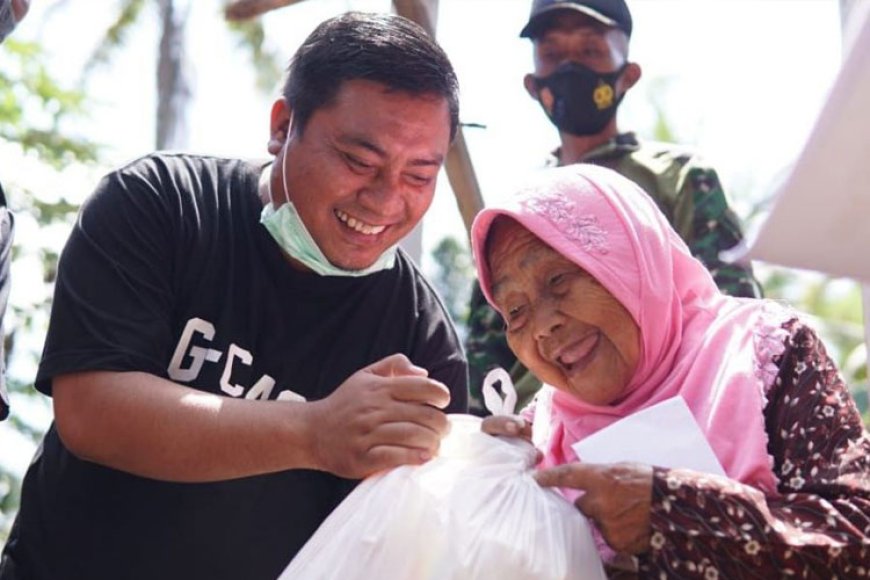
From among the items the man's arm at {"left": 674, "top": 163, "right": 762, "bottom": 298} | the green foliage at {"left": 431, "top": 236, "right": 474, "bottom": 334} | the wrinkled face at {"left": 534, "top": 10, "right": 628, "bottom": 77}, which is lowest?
the green foliage at {"left": 431, "top": 236, "right": 474, "bottom": 334}

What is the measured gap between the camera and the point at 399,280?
9.69ft

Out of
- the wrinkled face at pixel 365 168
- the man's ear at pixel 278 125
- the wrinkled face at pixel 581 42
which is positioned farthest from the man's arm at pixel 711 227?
the man's ear at pixel 278 125

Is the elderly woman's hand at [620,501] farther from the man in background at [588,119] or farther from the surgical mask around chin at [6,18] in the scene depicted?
the man in background at [588,119]

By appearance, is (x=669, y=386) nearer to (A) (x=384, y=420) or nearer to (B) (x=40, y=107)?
(A) (x=384, y=420)

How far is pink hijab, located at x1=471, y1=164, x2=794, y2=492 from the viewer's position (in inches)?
85.0

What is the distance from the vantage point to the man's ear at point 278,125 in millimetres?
2934

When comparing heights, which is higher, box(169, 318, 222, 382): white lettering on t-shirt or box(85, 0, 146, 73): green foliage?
box(169, 318, 222, 382): white lettering on t-shirt

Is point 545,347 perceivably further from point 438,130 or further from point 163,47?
point 163,47

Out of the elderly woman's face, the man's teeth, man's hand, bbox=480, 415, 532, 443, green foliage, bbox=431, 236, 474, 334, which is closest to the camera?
man's hand, bbox=480, 415, 532, 443

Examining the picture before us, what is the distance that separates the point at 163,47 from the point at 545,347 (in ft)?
48.5

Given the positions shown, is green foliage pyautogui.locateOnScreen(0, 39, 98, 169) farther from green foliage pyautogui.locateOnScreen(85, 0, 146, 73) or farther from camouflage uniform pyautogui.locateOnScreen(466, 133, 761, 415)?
green foliage pyautogui.locateOnScreen(85, 0, 146, 73)

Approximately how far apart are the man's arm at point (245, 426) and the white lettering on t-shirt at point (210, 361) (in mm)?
223

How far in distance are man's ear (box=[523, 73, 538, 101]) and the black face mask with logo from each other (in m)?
0.08

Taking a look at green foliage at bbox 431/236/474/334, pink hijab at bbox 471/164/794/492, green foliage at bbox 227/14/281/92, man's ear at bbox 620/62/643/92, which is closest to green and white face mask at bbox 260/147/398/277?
pink hijab at bbox 471/164/794/492
